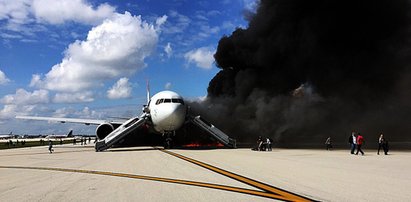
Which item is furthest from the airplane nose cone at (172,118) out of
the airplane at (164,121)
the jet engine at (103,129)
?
the jet engine at (103,129)

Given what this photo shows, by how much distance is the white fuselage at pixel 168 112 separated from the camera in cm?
3209

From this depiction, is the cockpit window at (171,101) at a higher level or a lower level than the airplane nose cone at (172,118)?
higher

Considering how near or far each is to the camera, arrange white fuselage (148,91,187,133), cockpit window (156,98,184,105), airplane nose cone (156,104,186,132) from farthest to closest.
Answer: cockpit window (156,98,184,105) < white fuselage (148,91,187,133) < airplane nose cone (156,104,186,132)

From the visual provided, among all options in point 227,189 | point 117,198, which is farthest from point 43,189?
point 227,189

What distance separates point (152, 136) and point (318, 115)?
1795 cm

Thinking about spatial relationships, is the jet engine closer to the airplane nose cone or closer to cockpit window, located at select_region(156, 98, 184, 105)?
the airplane nose cone

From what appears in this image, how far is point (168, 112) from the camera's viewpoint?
105ft

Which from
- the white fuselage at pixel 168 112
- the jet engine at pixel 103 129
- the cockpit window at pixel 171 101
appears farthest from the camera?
the jet engine at pixel 103 129

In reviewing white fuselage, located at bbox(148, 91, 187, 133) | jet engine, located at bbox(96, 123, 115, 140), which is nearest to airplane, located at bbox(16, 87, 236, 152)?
white fuselage, located at bbox(148, 91, 187, 133)

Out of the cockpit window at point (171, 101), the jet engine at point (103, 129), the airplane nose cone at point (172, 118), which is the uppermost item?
the cockpit window at point (171, 101)

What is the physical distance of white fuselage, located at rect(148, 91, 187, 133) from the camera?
3209 cm

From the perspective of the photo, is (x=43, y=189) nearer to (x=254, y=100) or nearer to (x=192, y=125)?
(x=192, y=125)

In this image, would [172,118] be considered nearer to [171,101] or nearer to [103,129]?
[171,101]

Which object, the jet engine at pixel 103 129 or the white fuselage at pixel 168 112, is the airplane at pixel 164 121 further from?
the jet engine at pixel 103 129
